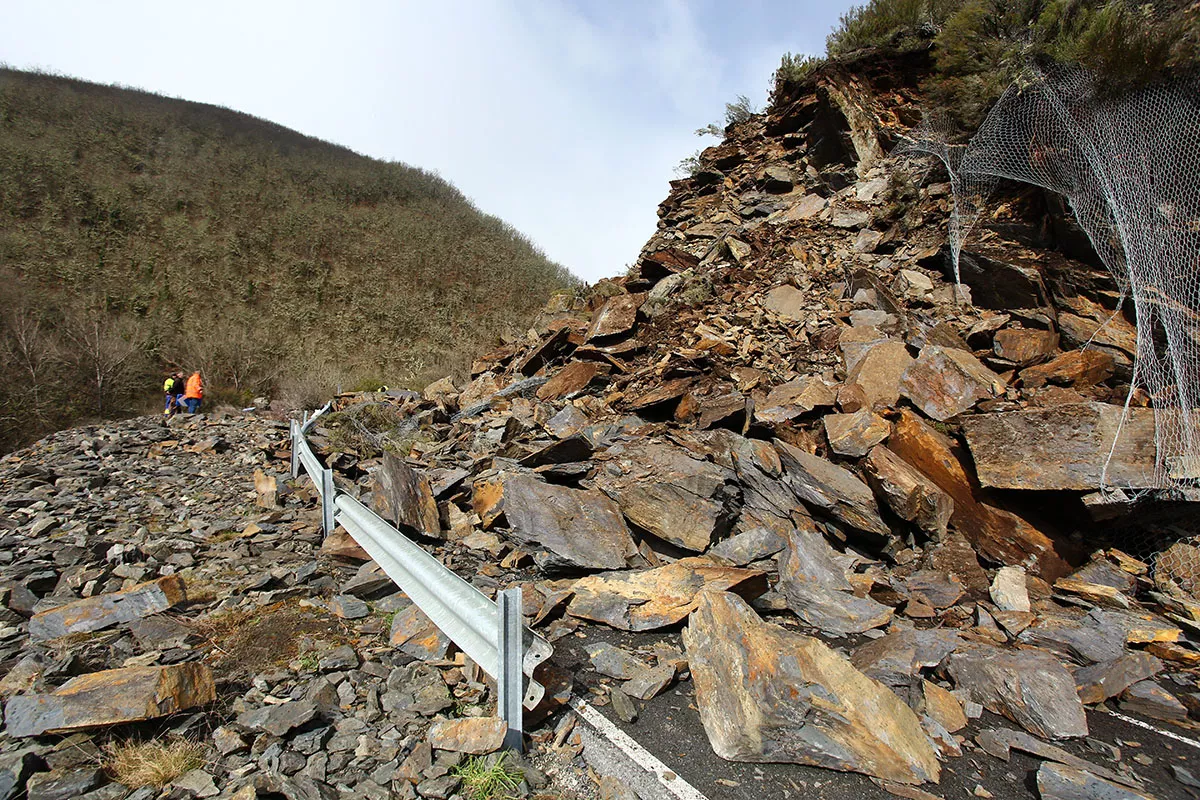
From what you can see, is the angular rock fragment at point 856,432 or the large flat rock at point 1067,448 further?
the angular rock fragment at point 856,432

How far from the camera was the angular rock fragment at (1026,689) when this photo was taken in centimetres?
241

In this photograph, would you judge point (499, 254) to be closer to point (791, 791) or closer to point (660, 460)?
point (660, 460)

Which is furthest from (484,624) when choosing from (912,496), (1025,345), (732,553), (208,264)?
(208,264)

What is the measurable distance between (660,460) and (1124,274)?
18.0ft

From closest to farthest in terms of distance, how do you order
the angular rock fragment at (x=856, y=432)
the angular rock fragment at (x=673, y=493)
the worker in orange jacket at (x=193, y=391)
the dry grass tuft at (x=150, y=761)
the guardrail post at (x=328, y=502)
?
1. the dry grass tuft at (x=150, y=761)
2. the angular rock fragment at (x=673, y=493)
3. the guardrail post at (x=328, y=502)
4. the angular rock fragment at (x=856, y=432)
5. the worker in orange jacket at (x=193, y=391)

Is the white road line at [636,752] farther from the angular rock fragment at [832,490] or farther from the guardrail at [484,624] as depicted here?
the angular rock fragment at [832,490]

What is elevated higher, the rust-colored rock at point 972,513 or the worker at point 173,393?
the rust-colored rock at point 972,513

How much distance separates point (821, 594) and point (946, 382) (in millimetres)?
3267

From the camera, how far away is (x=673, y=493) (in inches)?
156

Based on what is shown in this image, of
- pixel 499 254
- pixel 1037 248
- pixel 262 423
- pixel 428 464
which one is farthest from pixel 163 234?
A: pixel 1037 248

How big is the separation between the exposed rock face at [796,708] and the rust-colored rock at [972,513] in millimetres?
2755

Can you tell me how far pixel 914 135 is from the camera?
9.43 metres

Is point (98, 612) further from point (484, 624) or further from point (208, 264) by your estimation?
point (208, 264)

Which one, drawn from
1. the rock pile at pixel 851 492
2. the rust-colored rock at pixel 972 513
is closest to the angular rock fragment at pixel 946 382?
the rock pile at pixel 851 492
